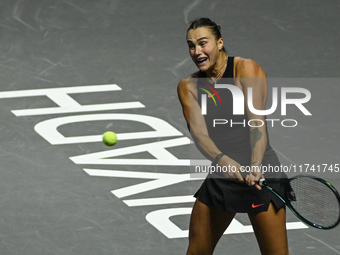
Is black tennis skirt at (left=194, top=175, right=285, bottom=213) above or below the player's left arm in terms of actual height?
below

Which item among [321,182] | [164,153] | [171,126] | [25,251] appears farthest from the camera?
[171,126]

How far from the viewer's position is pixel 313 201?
404cm

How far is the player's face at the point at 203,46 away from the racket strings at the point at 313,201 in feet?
3.02

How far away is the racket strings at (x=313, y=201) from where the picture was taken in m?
3.90

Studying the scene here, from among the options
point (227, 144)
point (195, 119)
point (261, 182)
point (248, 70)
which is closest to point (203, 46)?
point (248, 70)

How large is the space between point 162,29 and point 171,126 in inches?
101

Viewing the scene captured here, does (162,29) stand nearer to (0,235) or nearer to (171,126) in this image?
(171,126)

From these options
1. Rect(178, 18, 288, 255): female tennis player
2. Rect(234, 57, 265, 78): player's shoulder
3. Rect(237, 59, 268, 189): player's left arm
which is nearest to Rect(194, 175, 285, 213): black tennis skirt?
Rect(178, 18, 288, 255): female tennis player

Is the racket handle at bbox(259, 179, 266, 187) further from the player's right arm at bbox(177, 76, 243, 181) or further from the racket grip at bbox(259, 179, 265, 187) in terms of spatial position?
the player's right arm at bbox(177, 76, 243, 181)

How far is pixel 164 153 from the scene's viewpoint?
6648mm

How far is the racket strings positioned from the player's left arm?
1.01 ft

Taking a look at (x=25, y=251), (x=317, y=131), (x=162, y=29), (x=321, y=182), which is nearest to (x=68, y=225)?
(x=25, y=251)

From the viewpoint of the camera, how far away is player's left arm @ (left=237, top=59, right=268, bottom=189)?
3.91 metres

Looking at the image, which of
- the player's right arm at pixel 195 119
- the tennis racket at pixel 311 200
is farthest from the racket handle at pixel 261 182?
the player's right arm at pixel 195 119
